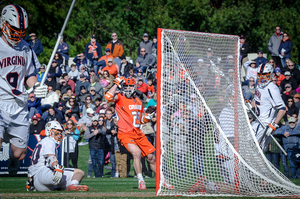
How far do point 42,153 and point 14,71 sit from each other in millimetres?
1556

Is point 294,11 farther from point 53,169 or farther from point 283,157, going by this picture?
point 53,169

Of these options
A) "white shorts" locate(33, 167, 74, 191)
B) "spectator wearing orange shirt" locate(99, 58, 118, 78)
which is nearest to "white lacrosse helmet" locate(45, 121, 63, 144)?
"white shorts" locate(33, 167, 74, 191)

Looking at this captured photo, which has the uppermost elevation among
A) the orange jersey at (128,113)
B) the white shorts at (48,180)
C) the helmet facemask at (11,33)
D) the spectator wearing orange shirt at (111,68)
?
the spectator wearing orange shirt at (111,68)

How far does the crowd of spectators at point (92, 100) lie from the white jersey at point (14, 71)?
3174 mm

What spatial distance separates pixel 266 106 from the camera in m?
8.27

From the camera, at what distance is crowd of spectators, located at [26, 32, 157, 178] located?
35.1 feet

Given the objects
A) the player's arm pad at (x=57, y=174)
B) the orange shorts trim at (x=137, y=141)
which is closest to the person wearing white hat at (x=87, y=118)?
the orange shorts trim at (x=137, y=141)

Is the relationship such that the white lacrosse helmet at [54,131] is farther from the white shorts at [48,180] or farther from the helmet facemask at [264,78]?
the helmet facemask at [264,78]

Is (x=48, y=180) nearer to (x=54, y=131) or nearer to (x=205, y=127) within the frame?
(x=54, y=131)

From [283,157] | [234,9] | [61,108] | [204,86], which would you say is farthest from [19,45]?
[234,9]

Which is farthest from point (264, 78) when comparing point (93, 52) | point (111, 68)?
point (93, 52)

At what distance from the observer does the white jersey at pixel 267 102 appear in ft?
26.7

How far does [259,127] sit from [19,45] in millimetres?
4819

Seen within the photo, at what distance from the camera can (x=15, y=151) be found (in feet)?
19.7
